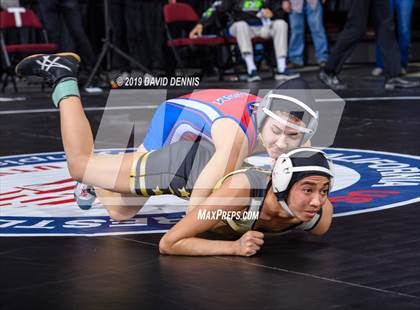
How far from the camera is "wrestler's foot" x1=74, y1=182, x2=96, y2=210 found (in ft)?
14.7

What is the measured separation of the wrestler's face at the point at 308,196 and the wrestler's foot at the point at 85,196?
1.28m

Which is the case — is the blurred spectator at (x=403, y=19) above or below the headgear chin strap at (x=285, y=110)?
below

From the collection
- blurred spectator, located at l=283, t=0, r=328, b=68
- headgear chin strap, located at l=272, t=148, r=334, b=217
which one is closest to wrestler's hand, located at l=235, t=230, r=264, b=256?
headgear chin strap, located at l=272, t=148, r=334, b=217

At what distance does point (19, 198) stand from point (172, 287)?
1.85m

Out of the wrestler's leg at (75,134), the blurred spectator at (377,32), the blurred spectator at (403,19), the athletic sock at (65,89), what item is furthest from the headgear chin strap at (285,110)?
the blurred spectator at (403,19)

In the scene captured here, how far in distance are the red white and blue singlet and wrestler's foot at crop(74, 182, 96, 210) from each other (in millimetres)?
330

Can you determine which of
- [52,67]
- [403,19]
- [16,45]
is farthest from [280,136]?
[403,19]

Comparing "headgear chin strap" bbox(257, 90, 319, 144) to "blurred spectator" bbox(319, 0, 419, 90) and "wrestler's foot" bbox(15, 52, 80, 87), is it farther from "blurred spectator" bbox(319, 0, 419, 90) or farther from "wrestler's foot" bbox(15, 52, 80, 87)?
"blurred spectator" bbox(319, 0, 419, 90)

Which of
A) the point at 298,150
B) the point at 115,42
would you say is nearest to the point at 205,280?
the point at 298,150

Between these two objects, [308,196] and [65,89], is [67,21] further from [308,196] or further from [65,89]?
[308,196]

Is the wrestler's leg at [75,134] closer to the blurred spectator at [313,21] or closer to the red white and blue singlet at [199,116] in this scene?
the red white and blue singlet at [199,116]

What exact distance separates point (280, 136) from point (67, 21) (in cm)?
766

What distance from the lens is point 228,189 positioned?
3.53 metres

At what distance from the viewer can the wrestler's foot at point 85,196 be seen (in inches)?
177
